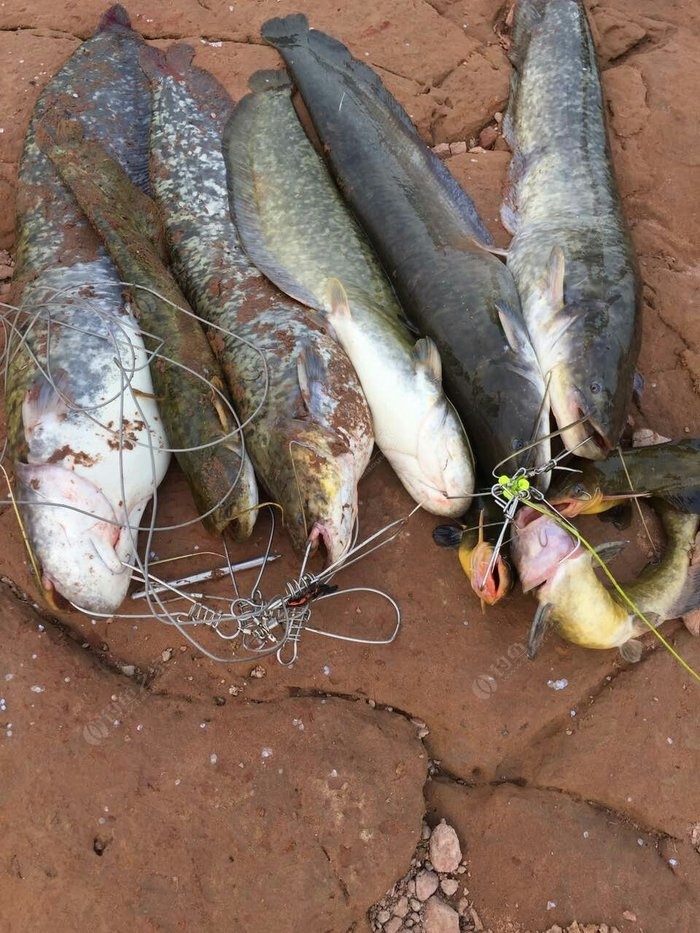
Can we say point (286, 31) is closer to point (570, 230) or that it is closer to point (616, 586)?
point (570, 230)

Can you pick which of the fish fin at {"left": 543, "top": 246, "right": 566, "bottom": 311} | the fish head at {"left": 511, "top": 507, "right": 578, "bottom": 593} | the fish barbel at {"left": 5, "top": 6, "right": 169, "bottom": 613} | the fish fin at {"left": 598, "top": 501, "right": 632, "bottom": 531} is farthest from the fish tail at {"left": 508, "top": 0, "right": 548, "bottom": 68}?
the fish head at {"left": 511, "top": 507, "right": 578, "bottom": 593}

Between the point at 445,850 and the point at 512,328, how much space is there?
2.67m

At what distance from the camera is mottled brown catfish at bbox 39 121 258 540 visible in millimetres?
3631

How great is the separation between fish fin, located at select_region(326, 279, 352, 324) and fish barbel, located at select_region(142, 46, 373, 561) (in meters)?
0.14

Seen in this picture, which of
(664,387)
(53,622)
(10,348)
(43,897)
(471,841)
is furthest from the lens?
(664,387)

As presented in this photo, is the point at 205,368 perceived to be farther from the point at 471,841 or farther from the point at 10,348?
the point at 471,841

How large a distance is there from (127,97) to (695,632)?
4993 mm

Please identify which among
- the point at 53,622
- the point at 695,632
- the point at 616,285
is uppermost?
the point at 616,285

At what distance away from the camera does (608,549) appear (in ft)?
11.6

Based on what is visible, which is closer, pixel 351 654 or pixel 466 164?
pixel 351 654

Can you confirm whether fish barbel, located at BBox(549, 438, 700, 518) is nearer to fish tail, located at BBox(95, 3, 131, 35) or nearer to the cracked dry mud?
the cracked dry mud

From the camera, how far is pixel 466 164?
17.2 ft

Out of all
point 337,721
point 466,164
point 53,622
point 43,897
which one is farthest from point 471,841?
point 466,164

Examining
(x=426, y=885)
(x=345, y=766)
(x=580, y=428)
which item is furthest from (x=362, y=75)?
(x=426, y=885)
